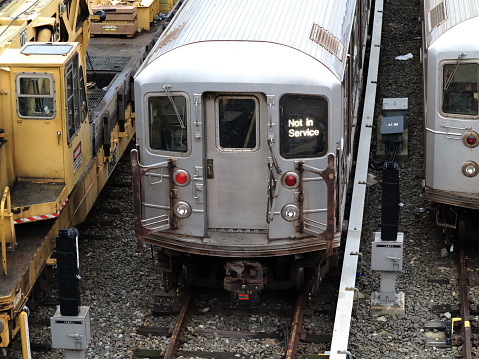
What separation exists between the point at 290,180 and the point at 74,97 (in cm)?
299

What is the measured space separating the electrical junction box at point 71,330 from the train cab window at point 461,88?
480 cm

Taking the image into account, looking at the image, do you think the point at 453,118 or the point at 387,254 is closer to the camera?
the point at 387,254

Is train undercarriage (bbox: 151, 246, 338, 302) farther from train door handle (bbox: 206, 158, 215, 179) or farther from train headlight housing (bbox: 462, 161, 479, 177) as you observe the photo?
train headlight housing (bbox: 462, 161, 479, 177)

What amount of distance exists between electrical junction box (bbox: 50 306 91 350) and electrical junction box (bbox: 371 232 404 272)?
3.26 metres

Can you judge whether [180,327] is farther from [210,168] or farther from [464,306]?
[464,306]

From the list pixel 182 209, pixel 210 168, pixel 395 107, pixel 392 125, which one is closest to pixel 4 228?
pixel 182 209

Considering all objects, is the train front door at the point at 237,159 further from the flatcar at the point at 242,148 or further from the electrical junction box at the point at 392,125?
the electrical junction box at the point at 392,125

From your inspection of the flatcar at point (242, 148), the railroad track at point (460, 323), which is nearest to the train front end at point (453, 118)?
the railroad track at point (460, 323)

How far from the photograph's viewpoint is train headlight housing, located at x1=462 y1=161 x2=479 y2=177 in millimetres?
12000

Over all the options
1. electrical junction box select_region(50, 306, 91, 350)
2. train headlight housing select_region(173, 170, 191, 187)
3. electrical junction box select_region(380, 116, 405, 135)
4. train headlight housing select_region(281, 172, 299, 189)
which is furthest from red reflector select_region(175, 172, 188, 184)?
electrical junction box select_region(380, 116, 405, 135)

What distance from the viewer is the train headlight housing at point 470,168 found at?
39.4 ft

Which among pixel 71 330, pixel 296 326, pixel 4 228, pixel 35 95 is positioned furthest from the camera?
pixel 35 95

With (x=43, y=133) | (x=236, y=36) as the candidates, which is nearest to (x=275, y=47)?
(x=236, y=36)

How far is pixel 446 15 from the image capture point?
1254cm
